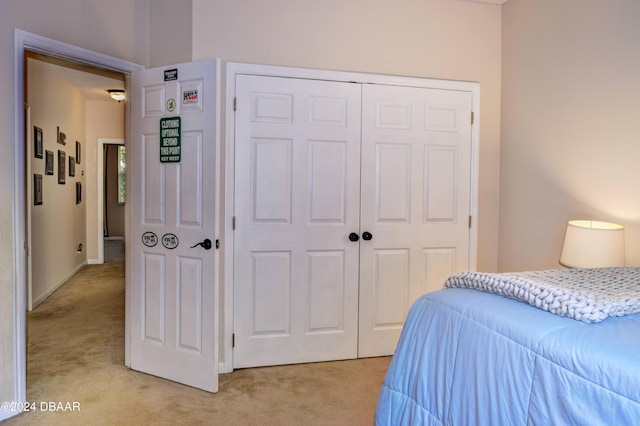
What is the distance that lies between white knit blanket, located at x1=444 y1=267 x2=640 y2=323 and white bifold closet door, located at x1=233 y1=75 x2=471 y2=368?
1.54 m

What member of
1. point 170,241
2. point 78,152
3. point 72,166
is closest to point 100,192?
point 78,152

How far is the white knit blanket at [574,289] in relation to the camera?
121 cm

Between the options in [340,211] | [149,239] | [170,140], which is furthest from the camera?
[340,211]

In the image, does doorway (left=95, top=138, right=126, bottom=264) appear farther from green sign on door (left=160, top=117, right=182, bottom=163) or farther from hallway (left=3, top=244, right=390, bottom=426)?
green sign on door (left=160, top=117, right=182, bottom=163)

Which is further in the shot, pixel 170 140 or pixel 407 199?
pixel 407 199

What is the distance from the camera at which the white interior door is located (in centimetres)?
308

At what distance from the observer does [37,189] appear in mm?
4789

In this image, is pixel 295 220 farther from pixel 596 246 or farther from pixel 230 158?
pixel 596 246

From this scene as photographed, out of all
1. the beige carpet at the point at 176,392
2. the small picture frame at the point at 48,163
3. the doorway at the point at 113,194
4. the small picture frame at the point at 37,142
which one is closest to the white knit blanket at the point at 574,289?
the beige carpet at the point at 176,392

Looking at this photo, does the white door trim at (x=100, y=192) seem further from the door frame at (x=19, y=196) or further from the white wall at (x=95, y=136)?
the door frame at (x=19, y=196)

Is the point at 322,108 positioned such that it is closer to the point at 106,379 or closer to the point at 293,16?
the point at 293,16

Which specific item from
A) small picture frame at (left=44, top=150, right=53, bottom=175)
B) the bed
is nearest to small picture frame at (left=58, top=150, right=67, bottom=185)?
small picture frame at (left=44, top=150, right=53, bottom=175)

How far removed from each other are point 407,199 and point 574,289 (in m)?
2.00

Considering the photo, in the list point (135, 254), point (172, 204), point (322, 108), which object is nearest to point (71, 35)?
point (172, 204)
